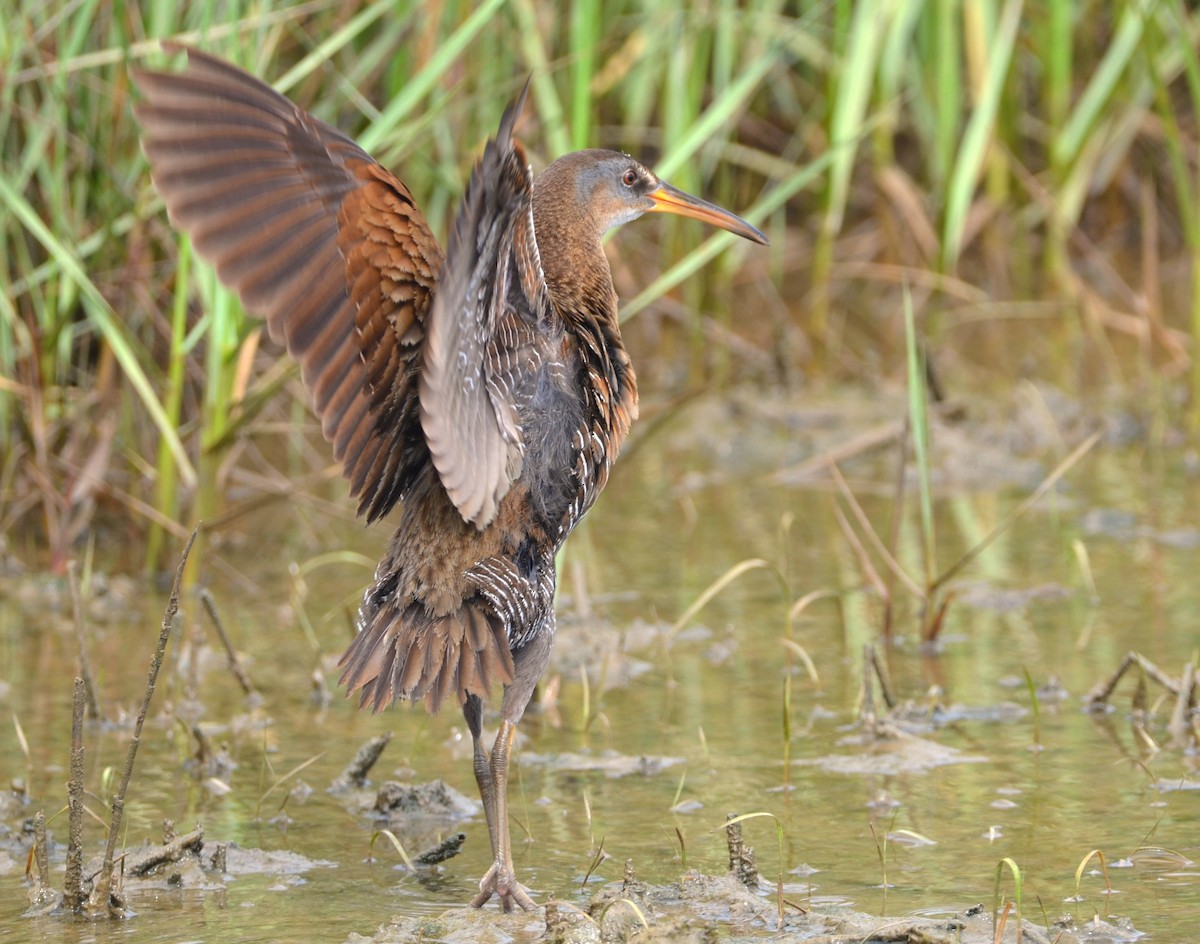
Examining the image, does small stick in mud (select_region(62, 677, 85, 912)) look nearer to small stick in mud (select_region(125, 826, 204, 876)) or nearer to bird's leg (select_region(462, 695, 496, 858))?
small stick in mud (select_region(125, 826, 204, 876))

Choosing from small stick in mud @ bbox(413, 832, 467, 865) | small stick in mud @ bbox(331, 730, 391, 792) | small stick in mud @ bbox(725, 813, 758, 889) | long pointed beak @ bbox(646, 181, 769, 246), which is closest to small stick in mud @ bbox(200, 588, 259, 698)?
small stick in mud @ bbox(331, 730, 391, 792)

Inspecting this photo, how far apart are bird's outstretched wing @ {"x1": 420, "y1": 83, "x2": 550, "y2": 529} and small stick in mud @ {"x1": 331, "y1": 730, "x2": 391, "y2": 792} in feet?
2.38

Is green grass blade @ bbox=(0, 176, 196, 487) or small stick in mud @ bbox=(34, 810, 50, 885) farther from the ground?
green grass blade @ bbox=(0, 176, 196, 487)

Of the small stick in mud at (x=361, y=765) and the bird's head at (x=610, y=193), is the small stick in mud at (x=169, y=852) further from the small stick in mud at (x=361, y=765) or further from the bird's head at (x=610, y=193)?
the bird's head at (x=610, y=193)

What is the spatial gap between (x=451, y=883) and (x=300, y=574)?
179 cm

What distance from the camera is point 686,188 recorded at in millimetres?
7355

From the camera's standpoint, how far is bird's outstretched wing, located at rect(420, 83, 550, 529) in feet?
10.0

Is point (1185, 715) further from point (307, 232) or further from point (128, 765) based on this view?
point (128, 765)

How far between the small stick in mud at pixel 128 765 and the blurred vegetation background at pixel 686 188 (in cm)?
192

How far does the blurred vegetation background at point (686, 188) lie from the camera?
17.8ft

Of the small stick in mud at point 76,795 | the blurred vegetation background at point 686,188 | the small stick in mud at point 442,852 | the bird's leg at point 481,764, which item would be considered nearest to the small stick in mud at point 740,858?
the bird's leg at point 481,764

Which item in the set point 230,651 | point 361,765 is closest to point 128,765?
point 361,765

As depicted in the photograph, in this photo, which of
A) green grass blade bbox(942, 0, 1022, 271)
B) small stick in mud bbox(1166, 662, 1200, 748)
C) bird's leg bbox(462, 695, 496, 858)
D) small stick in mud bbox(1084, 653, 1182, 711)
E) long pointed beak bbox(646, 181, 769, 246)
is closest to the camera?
bird's leg bbox(462, 695, 496, 858)

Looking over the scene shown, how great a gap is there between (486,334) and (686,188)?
4097 mm
